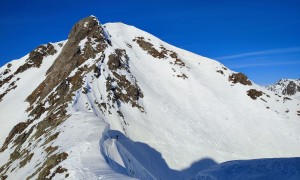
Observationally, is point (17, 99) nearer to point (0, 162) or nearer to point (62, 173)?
point (0, 162)

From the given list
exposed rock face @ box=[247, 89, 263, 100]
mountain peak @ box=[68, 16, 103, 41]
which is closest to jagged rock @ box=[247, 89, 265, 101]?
exposed rock face @ box=[247, 89, 263, 100]

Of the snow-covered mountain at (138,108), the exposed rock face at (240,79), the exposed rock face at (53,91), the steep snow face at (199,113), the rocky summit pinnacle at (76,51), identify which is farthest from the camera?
the exposed rock face at (240,79)

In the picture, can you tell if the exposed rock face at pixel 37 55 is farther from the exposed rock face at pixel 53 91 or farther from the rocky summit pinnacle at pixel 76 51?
the rocky summit pinnacle at pixel 76 51

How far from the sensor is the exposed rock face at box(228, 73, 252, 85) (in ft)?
240

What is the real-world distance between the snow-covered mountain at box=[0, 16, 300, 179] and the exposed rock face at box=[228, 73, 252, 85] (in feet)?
0.81

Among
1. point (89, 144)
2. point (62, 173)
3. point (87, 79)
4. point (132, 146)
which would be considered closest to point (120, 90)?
point (87, 79)

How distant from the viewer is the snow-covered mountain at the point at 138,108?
37906 mm

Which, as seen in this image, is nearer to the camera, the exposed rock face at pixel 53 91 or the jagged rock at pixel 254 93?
the exposed rock face at pixel 53 91

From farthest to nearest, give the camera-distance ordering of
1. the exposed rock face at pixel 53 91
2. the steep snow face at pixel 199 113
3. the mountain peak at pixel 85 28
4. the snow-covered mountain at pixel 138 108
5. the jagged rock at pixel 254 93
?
1. the mountain peak at pixel 85 28
2. the jagged rock at pixel 254 93
3. the steep snow face at pixel 199 113
4. the snow-covered mountain at pixel 138 108
5. the exposed rock face at pixel 53 91

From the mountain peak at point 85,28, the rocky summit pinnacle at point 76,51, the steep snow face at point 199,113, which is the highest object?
the mountain peak at point 85,28

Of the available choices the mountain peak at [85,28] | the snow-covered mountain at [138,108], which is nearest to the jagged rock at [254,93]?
the snow-covered mountain at [138,108]

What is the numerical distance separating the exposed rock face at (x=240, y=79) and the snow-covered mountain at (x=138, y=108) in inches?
9.7

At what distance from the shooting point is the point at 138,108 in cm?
5572

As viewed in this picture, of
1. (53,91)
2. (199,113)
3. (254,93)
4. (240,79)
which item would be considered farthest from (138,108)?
(240,79)
